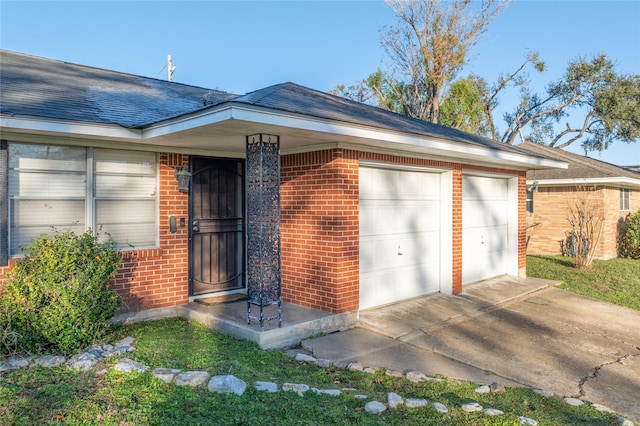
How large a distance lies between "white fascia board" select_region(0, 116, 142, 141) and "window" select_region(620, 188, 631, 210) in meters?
16.1

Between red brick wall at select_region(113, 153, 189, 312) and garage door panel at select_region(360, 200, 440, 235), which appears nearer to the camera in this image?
red brick wall at select_region(113, 153, 189, 312)

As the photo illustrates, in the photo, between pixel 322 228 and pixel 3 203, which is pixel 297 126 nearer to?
pixel 322 228

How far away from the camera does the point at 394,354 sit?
511cm

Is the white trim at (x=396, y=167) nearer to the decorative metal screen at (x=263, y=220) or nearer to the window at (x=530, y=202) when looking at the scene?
the decorative metal screen at (x=263, y=220)

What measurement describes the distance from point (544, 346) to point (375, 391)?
9.33 feet

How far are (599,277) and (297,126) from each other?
29.7ft

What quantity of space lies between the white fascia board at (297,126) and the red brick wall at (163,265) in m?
1.14

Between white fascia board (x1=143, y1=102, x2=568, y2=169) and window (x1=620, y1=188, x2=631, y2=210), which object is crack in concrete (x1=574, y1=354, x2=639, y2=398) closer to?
white fascia board (x1=143, y1=102, x2=568, y2=169)

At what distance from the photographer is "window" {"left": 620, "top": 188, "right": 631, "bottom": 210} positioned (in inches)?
609

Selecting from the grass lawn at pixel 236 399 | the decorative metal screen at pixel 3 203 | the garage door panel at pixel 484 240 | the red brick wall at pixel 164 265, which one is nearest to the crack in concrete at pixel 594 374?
the grass lawn at pixel 236 399

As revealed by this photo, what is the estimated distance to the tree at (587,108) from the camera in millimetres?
25812

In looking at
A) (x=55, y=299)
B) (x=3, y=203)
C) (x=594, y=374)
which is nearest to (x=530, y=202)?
(x=594, y=374)

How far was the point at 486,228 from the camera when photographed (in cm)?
925

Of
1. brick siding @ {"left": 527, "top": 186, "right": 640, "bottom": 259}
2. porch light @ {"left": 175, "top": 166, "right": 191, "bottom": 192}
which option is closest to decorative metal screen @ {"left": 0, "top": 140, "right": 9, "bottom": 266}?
porch light @ {"left": 175, "top": 166, "right": 191, "bottom": 192}
